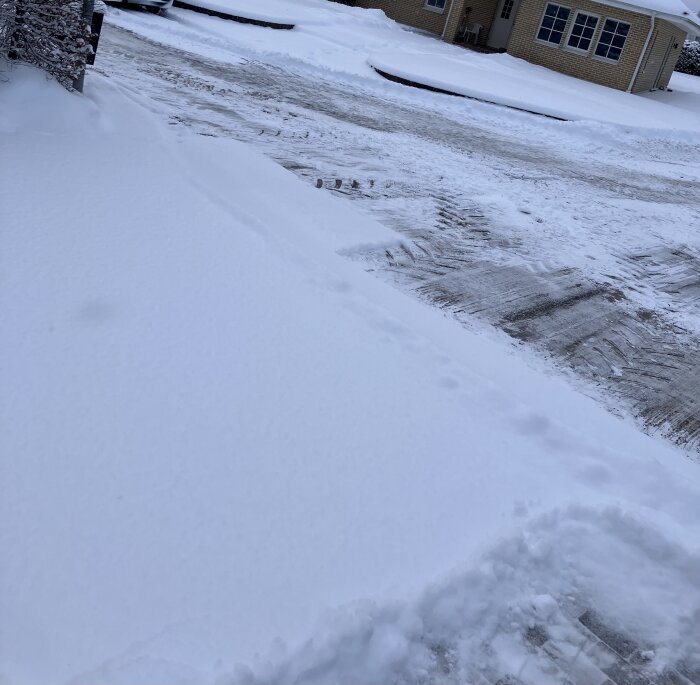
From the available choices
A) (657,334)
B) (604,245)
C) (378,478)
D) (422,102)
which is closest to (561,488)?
(378,478)

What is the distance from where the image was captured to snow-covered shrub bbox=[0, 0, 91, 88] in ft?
20.8

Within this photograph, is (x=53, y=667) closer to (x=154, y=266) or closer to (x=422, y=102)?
(x=154, y=266)

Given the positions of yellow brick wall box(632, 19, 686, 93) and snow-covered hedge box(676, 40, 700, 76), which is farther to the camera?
snow-covered hedge box(676, 40, 700, 76)

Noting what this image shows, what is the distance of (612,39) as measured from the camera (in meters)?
22.0

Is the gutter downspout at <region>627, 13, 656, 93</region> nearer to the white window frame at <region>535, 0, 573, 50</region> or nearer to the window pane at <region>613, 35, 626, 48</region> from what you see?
the window pane at <region>613, 35, 626, 48</region>

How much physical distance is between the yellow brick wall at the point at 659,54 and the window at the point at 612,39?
2.64 feet

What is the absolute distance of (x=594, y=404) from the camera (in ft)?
14.5

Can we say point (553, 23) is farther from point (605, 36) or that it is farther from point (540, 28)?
point (605, 36)

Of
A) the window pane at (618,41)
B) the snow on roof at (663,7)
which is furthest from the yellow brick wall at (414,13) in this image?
the snow on roof at (663,7)

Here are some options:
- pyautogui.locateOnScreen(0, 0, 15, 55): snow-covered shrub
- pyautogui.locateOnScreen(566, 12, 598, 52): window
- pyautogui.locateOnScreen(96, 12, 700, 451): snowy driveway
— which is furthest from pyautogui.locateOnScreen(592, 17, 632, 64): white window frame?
pyautogui.locateOnScreen(0, 0, 15, 55): snow-covered shrub

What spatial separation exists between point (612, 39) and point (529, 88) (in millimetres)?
5686

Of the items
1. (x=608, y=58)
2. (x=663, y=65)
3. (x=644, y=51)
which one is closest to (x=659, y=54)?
(x=663, y=65)

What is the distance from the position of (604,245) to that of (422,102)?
319 inches

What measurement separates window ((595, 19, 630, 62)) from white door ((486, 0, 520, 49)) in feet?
17.3
